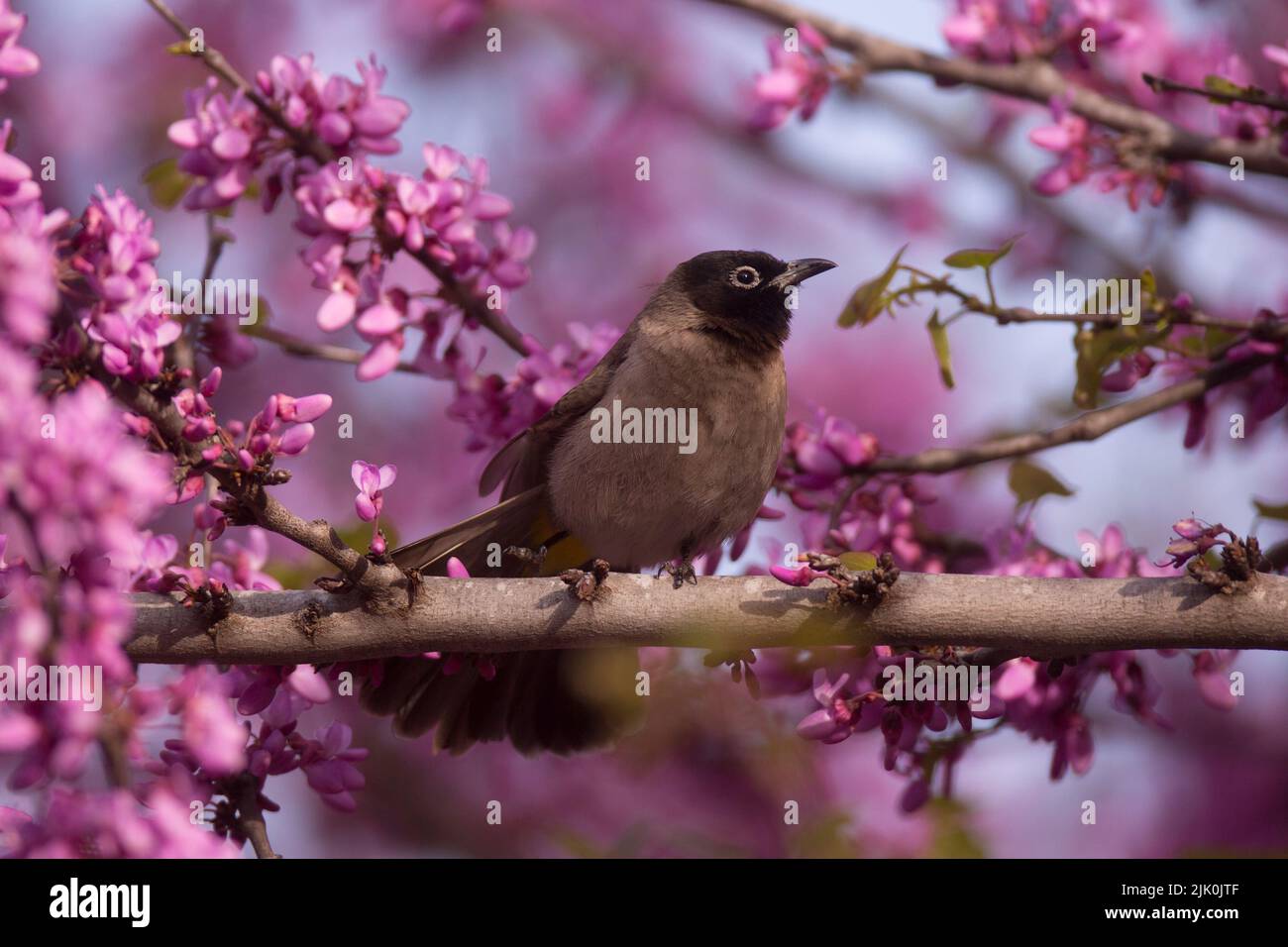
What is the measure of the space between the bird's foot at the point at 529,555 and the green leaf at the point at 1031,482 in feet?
4.67

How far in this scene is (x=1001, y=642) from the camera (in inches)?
110

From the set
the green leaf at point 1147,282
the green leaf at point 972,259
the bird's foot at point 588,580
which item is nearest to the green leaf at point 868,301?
the green leaf at point 972,259

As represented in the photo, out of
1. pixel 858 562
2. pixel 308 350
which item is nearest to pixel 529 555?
pixel 308 350

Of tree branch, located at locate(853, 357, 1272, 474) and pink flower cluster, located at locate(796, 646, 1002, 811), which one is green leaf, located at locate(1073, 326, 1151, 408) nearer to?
tree branch, located at locate(853, 357, 1272, 474)

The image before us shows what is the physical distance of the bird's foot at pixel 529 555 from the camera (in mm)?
3920

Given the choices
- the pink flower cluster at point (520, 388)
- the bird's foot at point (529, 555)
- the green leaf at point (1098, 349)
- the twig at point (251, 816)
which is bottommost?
the twig at point (251, 816)

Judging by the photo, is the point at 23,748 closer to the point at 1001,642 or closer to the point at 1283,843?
the point at 1001,642

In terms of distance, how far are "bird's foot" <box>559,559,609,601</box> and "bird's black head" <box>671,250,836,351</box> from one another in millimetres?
1882

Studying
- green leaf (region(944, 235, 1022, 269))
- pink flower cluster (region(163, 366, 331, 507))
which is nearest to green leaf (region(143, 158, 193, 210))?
pink flower cluster (region(163, 366, 331, 507))

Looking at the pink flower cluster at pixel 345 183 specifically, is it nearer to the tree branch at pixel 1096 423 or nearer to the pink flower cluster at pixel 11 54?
the pink flower cluster at pixel 11 54

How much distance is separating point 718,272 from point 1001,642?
7.75ft

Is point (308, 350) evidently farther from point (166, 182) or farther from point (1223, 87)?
point (1223, 87)

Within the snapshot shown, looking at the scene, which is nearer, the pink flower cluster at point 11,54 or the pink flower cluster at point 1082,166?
the pink flower cluster at point 11,54

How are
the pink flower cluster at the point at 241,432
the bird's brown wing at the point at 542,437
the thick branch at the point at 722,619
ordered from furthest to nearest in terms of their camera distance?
the bird's brown wing at the point at 542,437
the thick branch at the point at 722,619
the pink flower cluster at the point at 241,432
